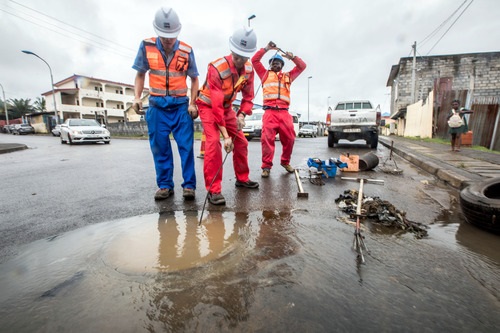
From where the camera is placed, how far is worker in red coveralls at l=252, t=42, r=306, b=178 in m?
4.52

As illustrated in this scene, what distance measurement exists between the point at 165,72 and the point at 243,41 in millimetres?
962

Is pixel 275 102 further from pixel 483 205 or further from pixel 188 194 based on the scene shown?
pixel 483 205

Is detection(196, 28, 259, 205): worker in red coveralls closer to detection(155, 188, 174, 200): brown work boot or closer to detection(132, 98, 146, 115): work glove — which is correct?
detection(155, 188, 174, 200): brown work boot

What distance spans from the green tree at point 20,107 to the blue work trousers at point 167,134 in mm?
66022

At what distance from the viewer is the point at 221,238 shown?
200 cm

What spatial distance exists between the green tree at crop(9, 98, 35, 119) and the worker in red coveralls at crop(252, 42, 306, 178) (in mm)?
65712

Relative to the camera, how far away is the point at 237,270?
60.1 inches

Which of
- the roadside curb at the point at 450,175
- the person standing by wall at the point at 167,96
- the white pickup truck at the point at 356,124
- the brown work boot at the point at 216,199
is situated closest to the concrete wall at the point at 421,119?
the white pickup truck at the point at 356,124

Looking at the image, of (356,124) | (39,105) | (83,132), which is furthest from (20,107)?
(356,124)

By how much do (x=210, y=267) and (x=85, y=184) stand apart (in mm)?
3219

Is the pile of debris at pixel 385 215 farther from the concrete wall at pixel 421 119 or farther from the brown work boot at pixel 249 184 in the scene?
the concrete wall at pixel 421 119

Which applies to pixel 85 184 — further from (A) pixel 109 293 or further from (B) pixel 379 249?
(B) pixel 379 249

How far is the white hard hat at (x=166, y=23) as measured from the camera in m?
2.97

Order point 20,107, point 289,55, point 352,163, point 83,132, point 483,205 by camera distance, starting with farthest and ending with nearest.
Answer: point 20,107 → point 83,132 → point 352,163 → point 289,55 → point 483,205
